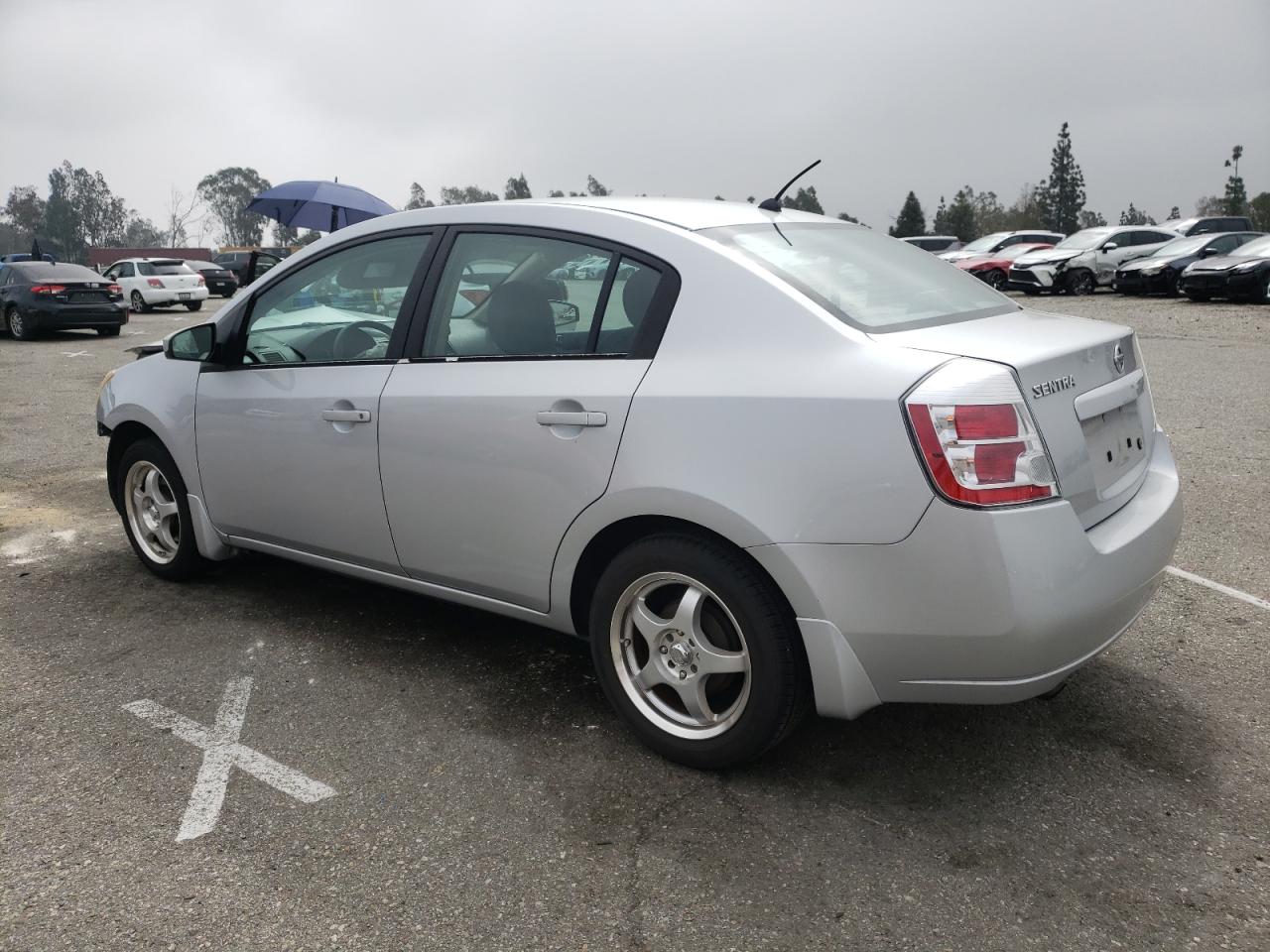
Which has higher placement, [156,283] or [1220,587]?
[156,283]

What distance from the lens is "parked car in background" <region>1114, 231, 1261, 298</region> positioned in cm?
2247

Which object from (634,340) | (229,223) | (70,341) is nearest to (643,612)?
(634,340)

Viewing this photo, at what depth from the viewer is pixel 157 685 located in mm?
3734

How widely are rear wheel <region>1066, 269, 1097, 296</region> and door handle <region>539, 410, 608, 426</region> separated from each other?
24.6 meters

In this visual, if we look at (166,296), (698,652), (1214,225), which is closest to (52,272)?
(166,296)

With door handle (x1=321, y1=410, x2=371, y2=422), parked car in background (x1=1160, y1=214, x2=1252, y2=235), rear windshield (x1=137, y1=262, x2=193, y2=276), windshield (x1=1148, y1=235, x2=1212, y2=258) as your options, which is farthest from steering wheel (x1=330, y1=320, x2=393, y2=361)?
parked car in background (x1=1160, y1=214, x2=1252, y2=235)

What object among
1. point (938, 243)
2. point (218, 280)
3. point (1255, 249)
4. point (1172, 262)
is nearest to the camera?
point (1255, 249)

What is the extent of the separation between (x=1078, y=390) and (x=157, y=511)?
3928mm

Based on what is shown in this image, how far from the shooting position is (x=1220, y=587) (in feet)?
14.7

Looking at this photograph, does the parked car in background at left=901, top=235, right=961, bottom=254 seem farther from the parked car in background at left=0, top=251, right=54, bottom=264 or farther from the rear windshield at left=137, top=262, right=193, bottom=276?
the parked car in background at left=0, top=251, right=54, bottom=264

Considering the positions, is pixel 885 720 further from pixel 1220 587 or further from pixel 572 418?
pixel 1220 587

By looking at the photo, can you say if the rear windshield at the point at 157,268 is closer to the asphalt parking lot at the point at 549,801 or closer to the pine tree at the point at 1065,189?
the asphalt parking lot at the point at 549,801

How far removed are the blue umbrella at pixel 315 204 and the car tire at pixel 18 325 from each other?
17.7 feet

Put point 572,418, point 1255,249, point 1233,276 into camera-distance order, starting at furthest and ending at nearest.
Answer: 1. point 1255,249
2. point 1233,276
3. point 572,418
